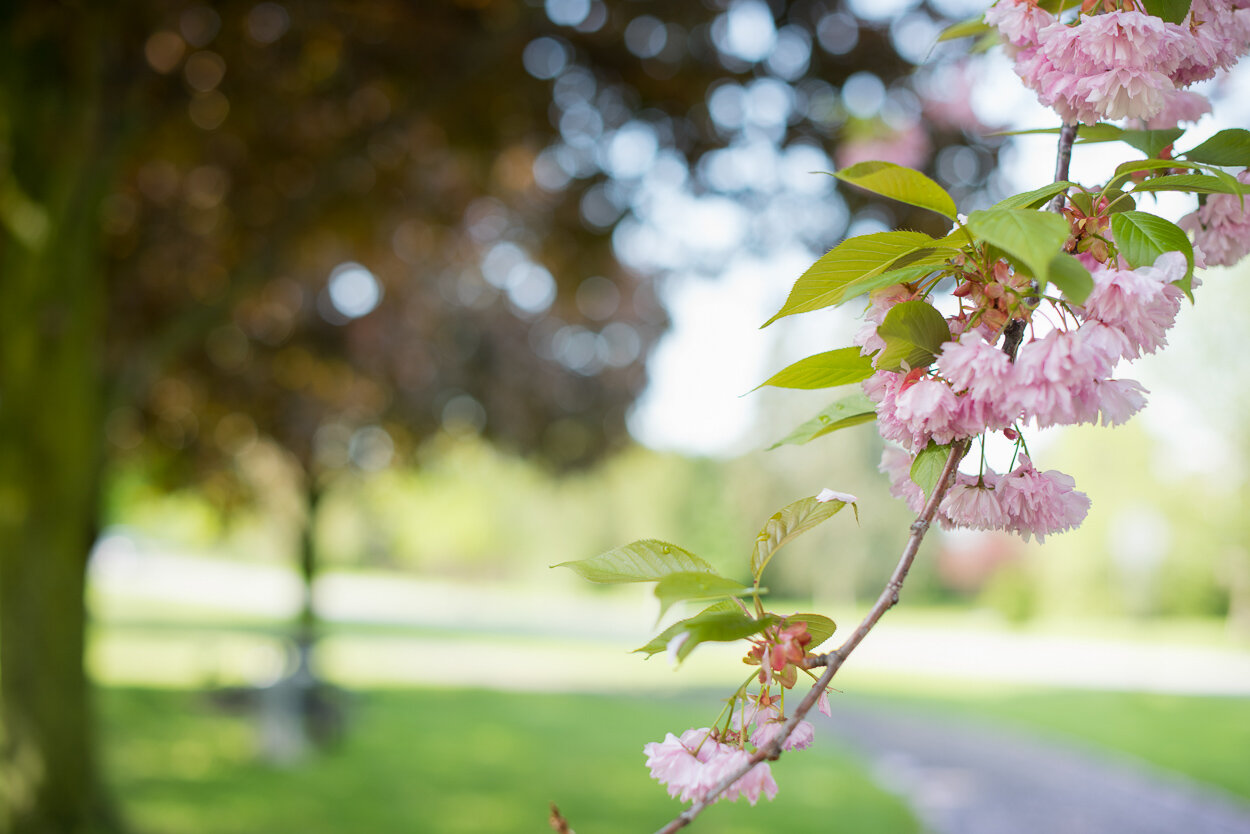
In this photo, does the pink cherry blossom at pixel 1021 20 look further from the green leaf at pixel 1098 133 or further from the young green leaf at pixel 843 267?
the young green leaf at pixel 843 267

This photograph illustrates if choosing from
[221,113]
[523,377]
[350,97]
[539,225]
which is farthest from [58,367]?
[523,377]

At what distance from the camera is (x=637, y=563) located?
0.67 m

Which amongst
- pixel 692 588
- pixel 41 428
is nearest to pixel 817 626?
pixel 692 588

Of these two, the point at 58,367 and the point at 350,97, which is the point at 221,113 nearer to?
the point at 350,97

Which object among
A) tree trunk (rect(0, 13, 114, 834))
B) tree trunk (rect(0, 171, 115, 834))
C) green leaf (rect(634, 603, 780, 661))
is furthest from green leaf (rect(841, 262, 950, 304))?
tree trunk (rect(0, 171, 115, 834))

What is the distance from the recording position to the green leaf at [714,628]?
606 millimetres

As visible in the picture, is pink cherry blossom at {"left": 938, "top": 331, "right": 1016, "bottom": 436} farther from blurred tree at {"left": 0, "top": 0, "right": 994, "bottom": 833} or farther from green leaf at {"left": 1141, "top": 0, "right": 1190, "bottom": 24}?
blurred tree at {"left": 0, "top": 0, "right": 994, "bottom": 833}

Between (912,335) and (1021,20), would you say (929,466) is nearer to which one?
(912,335)

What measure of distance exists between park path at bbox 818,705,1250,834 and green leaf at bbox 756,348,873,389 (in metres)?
6.13

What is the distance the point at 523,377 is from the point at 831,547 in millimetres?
16278

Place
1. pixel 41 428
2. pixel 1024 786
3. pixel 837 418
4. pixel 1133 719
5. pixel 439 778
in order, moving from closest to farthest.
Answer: pixel 837 418 → pixel 41 428 → pixel 439 778 → pixel 1024 786 → pixel 1133 719

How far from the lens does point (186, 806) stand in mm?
5887

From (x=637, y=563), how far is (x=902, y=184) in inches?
12.7

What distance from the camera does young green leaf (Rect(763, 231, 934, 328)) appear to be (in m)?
0.66
